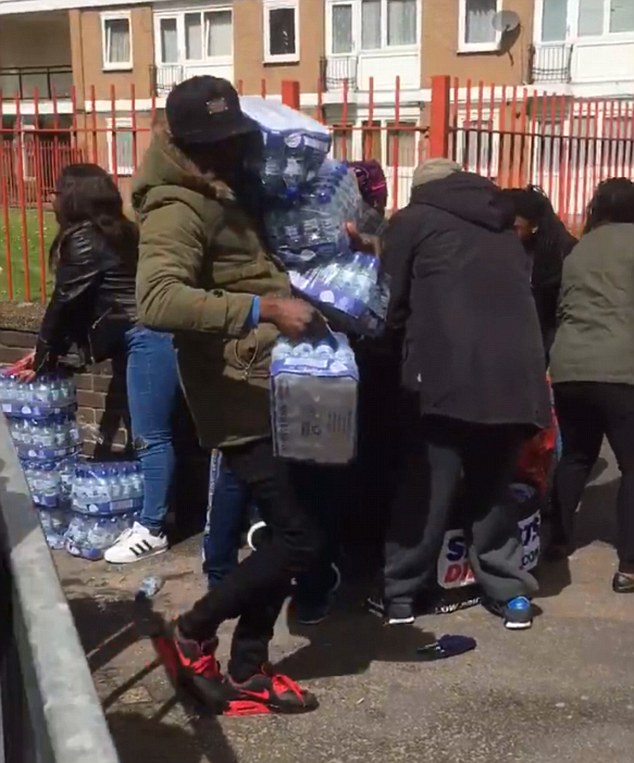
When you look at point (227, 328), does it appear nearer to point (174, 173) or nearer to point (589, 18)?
point (174, 173)

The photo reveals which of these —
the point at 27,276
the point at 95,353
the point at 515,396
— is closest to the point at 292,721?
the point at 515,396

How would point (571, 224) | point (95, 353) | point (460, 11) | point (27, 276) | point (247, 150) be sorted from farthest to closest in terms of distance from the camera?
point (460, 11) → point (571, 224) → point (27, 276) → point (95, 353) → point (247, 150)

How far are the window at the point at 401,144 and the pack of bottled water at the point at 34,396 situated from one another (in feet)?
7.80

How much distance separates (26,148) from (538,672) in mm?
4518

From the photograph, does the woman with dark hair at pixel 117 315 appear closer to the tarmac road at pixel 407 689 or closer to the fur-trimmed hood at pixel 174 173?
the tarmac road at pixel 407 689

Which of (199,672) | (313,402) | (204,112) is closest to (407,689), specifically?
(199,672)

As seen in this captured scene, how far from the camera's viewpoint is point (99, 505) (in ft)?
16.5

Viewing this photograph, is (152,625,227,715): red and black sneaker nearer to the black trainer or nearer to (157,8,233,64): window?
the black trainer

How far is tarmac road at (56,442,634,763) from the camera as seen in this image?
3408 millimetres

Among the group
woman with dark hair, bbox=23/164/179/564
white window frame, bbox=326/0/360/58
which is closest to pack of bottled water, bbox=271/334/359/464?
woman with dark hair, bbox=23/164/179/564

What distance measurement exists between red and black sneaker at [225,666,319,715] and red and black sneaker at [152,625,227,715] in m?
0.04

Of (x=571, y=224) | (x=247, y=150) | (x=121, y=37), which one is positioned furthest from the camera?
(x=121, y=37)

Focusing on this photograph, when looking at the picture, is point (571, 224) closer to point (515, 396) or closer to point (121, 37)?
point (515, 396)

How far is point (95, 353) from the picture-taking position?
16.8ft
